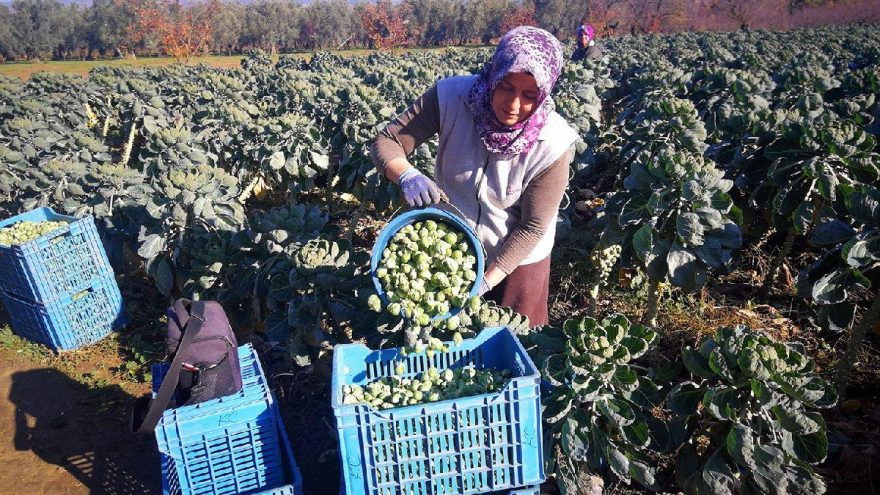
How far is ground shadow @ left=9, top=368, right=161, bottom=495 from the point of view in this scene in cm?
359

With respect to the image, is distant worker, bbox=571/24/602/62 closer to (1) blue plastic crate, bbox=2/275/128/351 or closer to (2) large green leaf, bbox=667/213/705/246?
(2) large green leaf, bbox=667/213/705/246

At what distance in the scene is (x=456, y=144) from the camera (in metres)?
3.04

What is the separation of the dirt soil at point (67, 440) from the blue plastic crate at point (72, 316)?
319mm

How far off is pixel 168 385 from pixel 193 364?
155mm

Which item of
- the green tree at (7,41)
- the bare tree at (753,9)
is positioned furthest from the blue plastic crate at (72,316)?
the bare tree at (753,9)

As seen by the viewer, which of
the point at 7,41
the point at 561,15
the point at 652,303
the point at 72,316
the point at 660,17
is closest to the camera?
the point at 652,303

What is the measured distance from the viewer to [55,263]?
15.4 feet

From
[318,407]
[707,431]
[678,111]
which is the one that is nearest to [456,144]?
[707,431]

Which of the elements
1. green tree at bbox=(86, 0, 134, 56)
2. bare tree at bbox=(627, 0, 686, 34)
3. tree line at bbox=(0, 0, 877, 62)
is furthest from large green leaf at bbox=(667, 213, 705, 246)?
bare tree at bbox=(627, 0, 686, 34)

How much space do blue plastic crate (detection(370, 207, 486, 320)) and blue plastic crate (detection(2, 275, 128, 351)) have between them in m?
3.78

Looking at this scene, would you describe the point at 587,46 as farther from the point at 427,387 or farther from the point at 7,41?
the point at 7,41

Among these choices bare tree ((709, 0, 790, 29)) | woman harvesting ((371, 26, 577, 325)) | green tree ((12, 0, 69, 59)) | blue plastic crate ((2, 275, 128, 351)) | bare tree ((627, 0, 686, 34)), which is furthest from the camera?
bare tree ((627, 0, 686, 34))

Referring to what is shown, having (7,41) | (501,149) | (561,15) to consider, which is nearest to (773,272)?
(501,149)

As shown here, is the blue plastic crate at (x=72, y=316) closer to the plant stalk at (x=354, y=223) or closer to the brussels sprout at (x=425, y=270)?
the plant stalk at (x=354, y=223)
